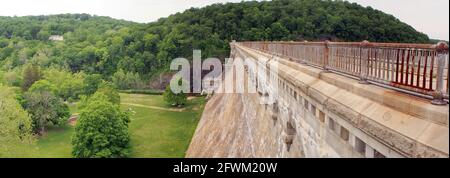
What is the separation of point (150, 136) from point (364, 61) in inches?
1354

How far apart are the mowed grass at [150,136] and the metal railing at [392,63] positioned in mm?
21988

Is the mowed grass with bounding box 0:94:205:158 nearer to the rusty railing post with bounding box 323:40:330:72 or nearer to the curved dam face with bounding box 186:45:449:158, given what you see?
the curved dam face with bounding box 186:45:449:158

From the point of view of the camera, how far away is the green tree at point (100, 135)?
29.9 metres

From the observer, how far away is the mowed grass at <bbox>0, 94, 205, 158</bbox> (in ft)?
105

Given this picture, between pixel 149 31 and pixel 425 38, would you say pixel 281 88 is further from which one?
pixel 149 31

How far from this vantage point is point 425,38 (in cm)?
5128

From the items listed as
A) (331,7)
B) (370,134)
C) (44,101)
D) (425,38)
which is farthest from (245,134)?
(331,7)

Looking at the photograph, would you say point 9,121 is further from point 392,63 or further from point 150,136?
point 392,63

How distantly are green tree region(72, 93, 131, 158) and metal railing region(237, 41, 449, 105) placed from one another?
23.6 meters

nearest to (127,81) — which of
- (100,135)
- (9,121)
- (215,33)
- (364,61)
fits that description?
(215,33)

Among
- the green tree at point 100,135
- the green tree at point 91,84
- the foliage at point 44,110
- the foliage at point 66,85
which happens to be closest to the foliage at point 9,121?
the green tree at point 100,135

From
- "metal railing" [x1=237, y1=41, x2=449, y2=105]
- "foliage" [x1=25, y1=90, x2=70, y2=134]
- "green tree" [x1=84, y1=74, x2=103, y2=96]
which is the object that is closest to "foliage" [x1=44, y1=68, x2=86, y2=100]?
"green tree" [x1=84, y1=74, x2=103, y2=96]

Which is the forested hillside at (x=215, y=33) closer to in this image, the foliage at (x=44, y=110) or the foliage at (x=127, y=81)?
the foliage at (x=127, y=81)
